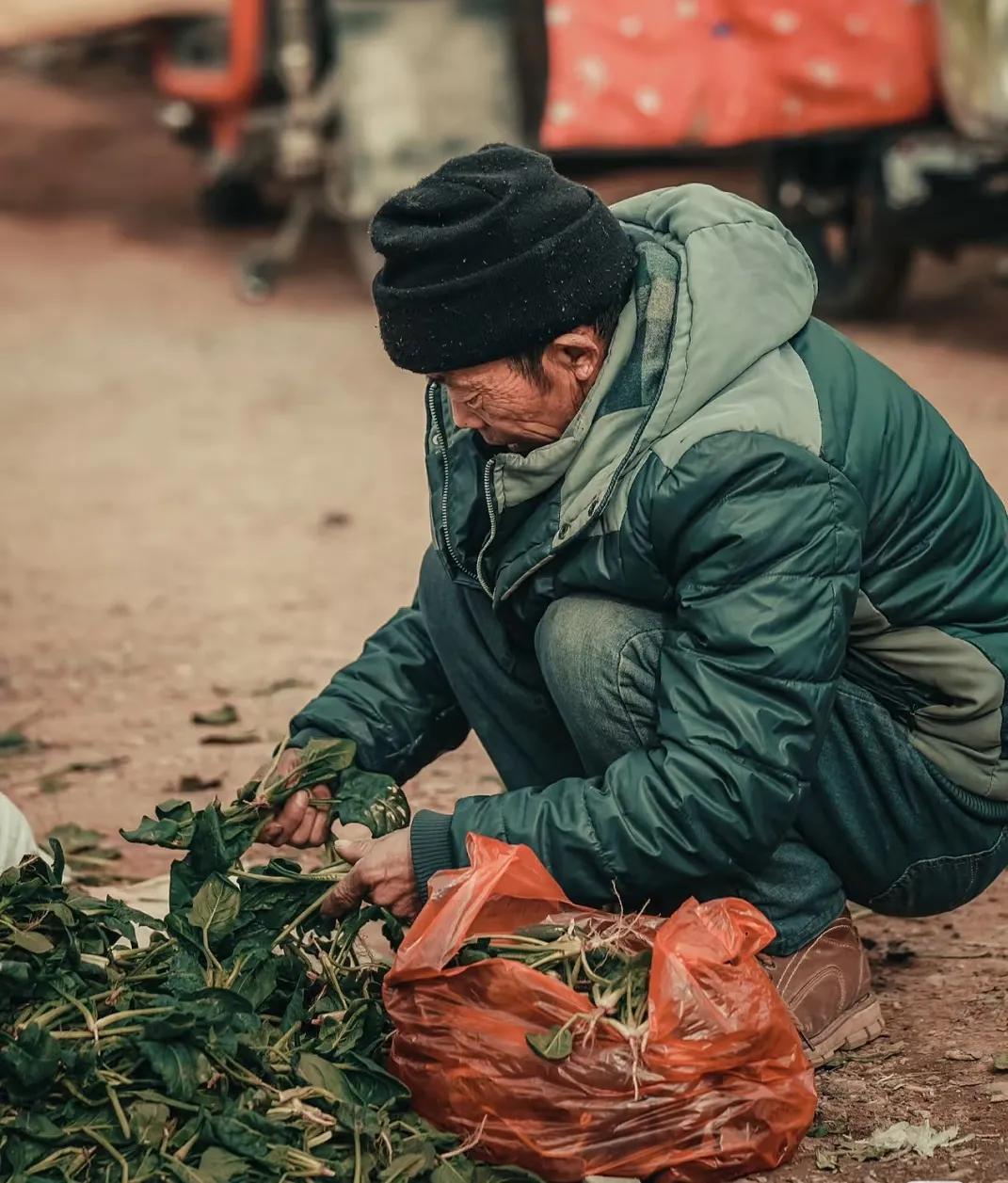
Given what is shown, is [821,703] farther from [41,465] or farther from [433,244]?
[41,465]

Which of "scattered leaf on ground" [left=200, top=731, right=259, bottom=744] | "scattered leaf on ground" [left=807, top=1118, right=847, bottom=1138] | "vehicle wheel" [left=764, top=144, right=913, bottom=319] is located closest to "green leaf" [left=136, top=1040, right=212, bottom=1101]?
"scattered leaf on ground" [left=807, top=1118, right=847, bottom=1138]

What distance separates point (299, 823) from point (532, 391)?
0.74m

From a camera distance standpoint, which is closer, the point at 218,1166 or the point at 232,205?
the point at 218,1166

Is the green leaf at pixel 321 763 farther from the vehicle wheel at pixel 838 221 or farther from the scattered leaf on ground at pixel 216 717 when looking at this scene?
the vehicle wheel at pixel 838 221

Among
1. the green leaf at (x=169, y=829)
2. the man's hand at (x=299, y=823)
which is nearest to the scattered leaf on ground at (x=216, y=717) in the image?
the man's hand at (x=299, y=823)

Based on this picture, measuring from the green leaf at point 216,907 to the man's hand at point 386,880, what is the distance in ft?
0.44

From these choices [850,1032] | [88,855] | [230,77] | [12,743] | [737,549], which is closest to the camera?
[737,549]

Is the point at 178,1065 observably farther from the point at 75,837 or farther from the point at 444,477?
the point at 75,837

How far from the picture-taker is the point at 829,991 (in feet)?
8.78

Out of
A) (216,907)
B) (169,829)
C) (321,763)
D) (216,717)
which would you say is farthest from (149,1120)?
(216,717)

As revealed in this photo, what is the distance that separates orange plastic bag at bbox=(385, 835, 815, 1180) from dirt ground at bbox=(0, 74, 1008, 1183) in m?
0.15

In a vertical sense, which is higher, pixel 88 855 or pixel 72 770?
pixel 88 855

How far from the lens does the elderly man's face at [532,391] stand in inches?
98.6

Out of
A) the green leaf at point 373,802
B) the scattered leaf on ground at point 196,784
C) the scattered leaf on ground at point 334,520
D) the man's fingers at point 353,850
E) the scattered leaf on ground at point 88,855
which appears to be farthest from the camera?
the scattered leaf on ground at point 334,520
